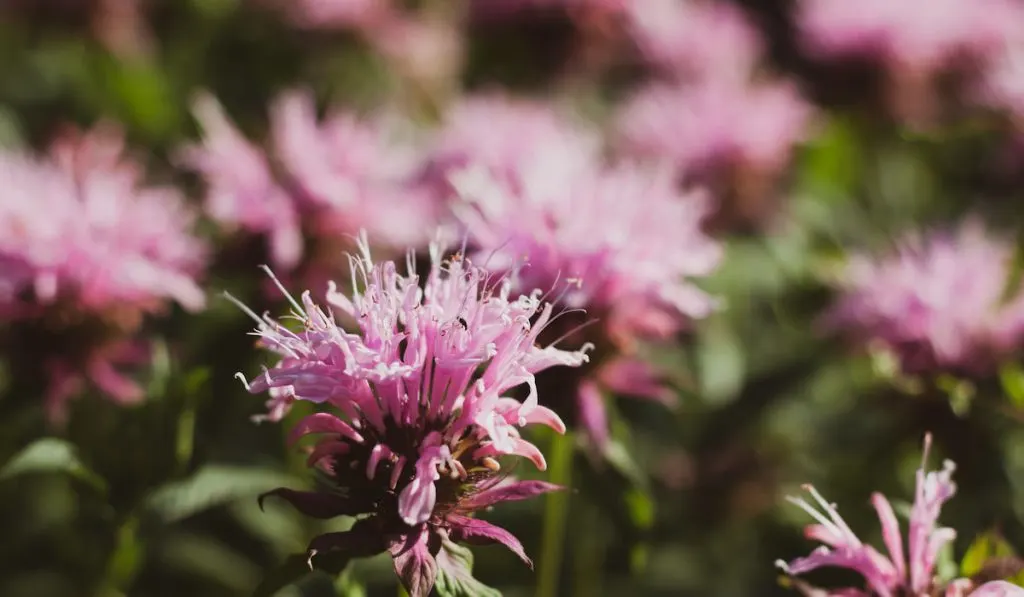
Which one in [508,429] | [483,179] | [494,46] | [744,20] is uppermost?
[744,20]

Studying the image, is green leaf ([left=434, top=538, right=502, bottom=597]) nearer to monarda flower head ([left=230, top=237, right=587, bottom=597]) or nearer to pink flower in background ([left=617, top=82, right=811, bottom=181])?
monarda flower head ([left=230, top=237, right=587, bottom=597])

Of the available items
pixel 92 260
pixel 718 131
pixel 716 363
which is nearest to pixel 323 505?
pixel 92 260

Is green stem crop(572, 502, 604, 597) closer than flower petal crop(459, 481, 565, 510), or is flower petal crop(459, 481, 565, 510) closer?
flower petal crop(459, 481, 565, 510)

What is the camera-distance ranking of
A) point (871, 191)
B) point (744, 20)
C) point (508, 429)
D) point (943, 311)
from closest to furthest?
point (508, 429) → point (943, 311) → point (871, 191) → point (744, 20)

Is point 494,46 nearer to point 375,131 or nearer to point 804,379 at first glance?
point 375,131

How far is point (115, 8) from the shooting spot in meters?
1.87

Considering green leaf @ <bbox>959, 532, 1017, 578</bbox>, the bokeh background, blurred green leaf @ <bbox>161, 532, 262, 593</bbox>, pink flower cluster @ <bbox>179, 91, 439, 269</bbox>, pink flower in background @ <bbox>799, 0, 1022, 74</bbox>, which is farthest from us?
pink flower in background @ <bbox>799, 0, 1022, 74</bbox>

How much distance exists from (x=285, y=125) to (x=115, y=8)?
81 centimetres

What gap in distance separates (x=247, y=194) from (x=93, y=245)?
0.17 m

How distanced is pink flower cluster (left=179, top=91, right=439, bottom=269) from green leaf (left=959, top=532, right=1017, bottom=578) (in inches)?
22.9

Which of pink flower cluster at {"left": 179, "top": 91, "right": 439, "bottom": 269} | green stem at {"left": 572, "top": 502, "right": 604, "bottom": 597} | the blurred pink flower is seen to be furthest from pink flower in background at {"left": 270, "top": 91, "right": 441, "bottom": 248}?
green stem at {"left": 572, "top": 502, "right": 604, "bottom": 597}

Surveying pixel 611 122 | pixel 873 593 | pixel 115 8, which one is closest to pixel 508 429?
pixel 873 593

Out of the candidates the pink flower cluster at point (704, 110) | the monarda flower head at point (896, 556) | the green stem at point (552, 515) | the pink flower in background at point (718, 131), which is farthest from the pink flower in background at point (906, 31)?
the monarda flower head at point (896, 556)

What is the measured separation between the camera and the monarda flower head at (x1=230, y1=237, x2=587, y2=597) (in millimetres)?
673
